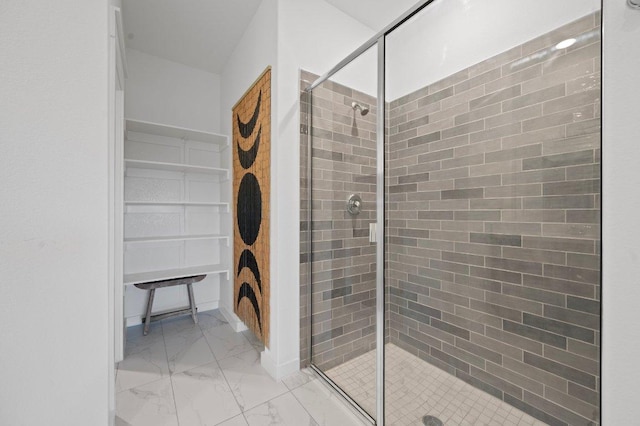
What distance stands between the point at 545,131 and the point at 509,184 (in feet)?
0.92

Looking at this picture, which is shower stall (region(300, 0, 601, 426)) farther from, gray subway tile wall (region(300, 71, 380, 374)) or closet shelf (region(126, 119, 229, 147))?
closet shelf (region(126, 119, 229, 147))

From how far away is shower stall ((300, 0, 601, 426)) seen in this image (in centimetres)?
113

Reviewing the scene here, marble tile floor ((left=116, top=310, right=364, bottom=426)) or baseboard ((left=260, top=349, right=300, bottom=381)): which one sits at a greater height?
baseboard ((left=260, top=349, right=300, bottom=381))

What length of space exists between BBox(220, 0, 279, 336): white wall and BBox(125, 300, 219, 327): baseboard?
0.11 m

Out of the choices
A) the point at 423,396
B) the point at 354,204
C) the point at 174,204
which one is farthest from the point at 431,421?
the point at 174,204

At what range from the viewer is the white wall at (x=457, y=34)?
125cm

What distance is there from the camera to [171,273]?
A: 8.34 ft

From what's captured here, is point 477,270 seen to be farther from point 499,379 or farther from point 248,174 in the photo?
point 248,174

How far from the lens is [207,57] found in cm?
264

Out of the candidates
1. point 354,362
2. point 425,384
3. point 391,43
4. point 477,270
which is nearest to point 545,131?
point 477,270
